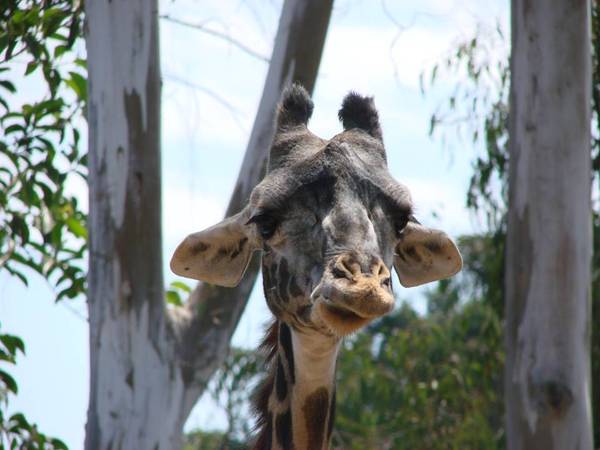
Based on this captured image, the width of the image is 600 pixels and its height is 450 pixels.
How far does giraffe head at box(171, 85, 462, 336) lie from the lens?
4.18 metres

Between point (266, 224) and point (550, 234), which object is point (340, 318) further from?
point (550, 234)

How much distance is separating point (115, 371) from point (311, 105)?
232cm

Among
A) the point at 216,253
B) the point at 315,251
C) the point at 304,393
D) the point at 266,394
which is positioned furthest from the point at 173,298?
the point at 315,251

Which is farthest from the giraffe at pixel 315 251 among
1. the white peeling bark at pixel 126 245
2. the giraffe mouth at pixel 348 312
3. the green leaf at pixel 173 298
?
the green leaf at pixel 173 298

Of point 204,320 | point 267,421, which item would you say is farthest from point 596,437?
point 267,421

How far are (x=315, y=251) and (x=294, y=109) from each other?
3.54 feet

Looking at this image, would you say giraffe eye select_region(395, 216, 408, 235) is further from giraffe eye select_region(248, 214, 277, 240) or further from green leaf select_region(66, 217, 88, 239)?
green leaf select_region(66, 217, 88, 239)

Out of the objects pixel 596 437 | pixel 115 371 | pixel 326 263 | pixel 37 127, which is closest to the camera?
pixel 326 263

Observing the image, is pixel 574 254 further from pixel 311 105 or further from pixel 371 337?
pixel 371 337

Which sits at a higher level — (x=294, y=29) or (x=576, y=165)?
(x=294, y=29)

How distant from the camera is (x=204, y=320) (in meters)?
7.58

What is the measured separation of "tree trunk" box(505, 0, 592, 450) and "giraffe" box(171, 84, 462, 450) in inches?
107

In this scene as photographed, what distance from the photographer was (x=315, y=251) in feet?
A: 14.8

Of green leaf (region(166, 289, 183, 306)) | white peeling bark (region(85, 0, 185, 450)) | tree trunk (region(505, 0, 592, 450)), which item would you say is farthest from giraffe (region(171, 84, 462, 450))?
tree trunk (region(505, 0, 592, 450))
